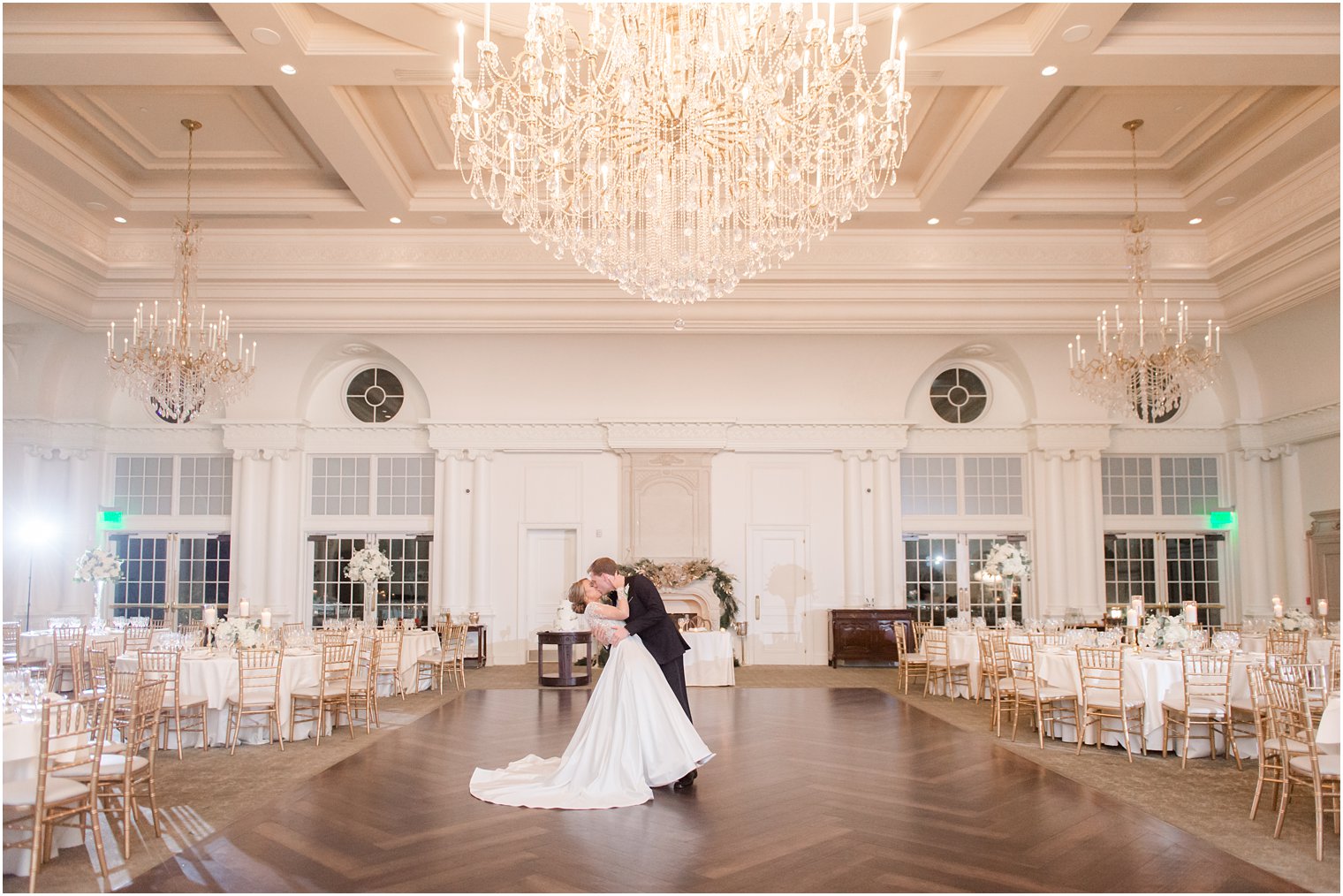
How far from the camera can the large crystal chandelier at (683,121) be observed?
6.15m

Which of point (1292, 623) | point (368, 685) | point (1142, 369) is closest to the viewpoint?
point (368, 685)

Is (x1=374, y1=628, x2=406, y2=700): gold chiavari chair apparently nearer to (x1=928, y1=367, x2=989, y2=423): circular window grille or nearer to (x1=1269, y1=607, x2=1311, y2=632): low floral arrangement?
(x1=928, y1=367, x2=989, y2=423): circular window grille

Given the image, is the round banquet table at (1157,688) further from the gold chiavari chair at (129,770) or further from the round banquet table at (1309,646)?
the gold chiavari chair at (129,770)

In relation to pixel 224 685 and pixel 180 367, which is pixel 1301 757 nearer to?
pixel 224 685

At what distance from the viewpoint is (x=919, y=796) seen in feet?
21.5

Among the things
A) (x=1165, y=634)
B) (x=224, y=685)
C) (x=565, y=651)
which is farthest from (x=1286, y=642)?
(x=224, y=685)

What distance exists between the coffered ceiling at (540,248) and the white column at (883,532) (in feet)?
8.26

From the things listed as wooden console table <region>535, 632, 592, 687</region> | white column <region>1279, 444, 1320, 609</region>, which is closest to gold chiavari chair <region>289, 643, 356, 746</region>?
wooden console table <region>535, 632, 592, 687</region>

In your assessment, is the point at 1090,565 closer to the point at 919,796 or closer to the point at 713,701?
the point at 713,701

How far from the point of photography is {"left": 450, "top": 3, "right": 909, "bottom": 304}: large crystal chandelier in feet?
20.2

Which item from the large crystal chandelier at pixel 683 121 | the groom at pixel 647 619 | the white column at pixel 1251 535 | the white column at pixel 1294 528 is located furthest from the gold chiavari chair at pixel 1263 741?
the white column at pixel 1251 535

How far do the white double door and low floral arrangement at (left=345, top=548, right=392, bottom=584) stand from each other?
17.6 ft

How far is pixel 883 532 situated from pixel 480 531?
6.25m

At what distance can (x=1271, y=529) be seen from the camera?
49.6 feet
